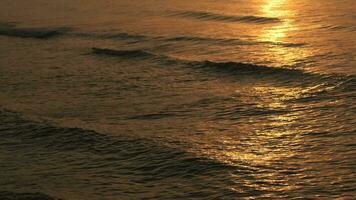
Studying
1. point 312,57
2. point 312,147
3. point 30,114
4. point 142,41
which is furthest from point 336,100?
point 142,41

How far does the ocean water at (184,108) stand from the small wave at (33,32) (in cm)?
6

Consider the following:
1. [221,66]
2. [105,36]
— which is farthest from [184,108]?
[105,36]

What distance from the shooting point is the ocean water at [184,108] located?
9328 millimetres

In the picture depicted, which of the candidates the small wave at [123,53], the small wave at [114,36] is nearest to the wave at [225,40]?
the small wave at [114,36]

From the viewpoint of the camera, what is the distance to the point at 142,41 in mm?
19812

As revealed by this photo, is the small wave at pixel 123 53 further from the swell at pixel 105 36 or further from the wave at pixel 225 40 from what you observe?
the wave at pixel 225 40

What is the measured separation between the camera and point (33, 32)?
22.5 m

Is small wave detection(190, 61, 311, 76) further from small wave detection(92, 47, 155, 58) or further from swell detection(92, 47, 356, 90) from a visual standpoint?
small wave detection(92, 47, 155, 58)

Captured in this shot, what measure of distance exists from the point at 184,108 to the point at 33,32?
10789 millimetres

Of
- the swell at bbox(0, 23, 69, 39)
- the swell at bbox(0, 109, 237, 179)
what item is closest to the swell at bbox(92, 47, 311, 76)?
the swell at bbox(0, 23, 69, 39)

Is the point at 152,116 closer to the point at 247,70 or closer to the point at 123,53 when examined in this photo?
the point at 247,70

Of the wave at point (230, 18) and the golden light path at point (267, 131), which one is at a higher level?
the wave at point (230, 18)

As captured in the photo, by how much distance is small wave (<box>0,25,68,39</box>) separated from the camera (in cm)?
2180

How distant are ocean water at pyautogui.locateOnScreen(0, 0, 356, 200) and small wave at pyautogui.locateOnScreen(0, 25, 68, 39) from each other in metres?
0.06
